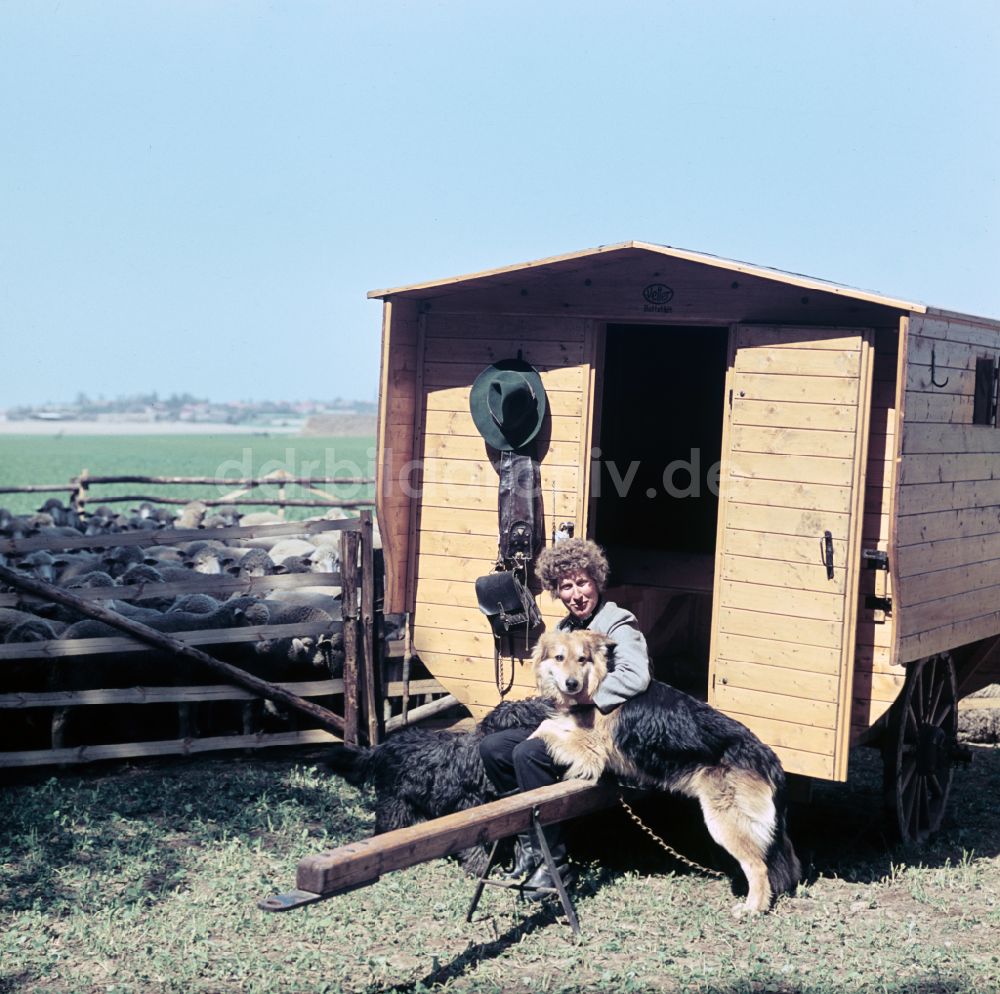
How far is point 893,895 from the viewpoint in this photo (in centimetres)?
661

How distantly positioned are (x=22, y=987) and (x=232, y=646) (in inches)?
164

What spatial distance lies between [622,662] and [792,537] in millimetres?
1355

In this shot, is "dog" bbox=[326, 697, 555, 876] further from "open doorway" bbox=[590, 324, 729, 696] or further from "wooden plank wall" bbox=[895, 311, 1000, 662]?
"open doorway" bbox=[590, 324, 729, 696]

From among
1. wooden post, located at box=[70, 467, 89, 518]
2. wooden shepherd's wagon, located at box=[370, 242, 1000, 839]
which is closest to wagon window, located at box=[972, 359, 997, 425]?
wooden shepherd's wagon, located at box=[370, 242, 1000, 839]

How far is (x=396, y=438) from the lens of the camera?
8.12 metres

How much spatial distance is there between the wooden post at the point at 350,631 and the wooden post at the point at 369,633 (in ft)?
0.21

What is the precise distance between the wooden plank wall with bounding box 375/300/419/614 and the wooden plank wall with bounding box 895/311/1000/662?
319 cm

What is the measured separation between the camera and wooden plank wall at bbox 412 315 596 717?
7695 mm

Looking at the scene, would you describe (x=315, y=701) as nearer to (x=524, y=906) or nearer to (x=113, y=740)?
(x=113, y=740)

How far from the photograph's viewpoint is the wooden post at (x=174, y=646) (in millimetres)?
8086

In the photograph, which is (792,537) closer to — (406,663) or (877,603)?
(877,603)

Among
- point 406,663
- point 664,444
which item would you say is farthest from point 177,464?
point 406,663

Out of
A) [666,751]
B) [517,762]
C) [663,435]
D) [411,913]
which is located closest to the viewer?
[411,913]

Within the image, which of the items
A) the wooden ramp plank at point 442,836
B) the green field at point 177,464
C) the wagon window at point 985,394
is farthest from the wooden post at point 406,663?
the green field at point 177,464
